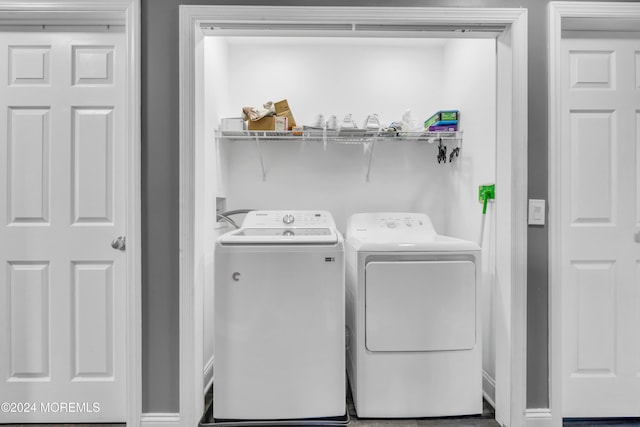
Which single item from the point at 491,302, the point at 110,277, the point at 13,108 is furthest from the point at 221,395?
the point at 13,108

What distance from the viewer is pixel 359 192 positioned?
2.46m

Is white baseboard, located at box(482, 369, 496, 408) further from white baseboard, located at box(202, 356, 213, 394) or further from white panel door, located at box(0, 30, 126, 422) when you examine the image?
white panel door, located at box(0, 30, 126, 422)

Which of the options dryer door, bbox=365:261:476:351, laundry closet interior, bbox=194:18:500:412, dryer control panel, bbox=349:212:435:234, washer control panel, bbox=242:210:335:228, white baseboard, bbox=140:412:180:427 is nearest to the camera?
white baseboard, bbox=140:412:180:427

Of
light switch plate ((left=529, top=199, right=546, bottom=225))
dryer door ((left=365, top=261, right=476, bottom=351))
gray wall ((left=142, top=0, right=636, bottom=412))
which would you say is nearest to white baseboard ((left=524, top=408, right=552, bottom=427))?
gray wall ((left=142, top=0, right=636, bottom=412))

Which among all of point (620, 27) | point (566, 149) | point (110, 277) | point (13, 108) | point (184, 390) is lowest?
point (184, 390)

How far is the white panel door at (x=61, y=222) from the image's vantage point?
5.49 ft

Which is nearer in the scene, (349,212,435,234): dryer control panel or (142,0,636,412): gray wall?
(142,0,636,412): gray wall

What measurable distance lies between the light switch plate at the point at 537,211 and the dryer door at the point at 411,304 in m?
0.39

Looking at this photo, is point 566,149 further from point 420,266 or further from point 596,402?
point 596,402

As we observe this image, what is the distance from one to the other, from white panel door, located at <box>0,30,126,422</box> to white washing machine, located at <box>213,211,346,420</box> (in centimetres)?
58

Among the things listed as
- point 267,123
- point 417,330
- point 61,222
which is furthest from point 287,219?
point 61,222

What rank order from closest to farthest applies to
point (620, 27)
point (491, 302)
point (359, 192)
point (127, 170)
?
point (127, 170) → point (620, 27) → point (491, 302) → point (359, 192)

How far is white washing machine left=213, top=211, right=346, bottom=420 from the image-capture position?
1583 mm

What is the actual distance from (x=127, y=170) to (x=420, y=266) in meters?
1.45
